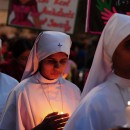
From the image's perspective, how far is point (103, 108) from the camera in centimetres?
349

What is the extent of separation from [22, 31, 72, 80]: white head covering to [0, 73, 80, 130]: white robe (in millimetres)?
120

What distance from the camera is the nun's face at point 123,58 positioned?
3.53 meters

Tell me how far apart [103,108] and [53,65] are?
1.84m

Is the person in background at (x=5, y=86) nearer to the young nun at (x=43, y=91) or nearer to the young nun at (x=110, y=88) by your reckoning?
the young nun at (x=43, y=91)

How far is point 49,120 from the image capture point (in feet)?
16.1

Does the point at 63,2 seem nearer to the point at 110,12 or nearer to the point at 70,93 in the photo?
the point at 110,12

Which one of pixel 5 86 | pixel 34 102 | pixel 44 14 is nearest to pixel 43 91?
pixel 34 102

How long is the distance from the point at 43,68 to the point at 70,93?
422mm

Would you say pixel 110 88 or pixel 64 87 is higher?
pixel 110 88

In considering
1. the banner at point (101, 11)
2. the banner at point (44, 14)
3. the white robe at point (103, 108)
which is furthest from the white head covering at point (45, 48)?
the banner at point (44, 14)

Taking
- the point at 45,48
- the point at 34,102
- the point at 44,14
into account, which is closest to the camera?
the point at 34,102

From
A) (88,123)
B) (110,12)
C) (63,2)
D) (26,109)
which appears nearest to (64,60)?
(26,109)

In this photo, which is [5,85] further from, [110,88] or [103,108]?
[103,108]

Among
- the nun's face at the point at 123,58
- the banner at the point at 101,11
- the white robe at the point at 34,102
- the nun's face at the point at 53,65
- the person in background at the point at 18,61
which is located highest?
the nun's face at the point at 123,58
